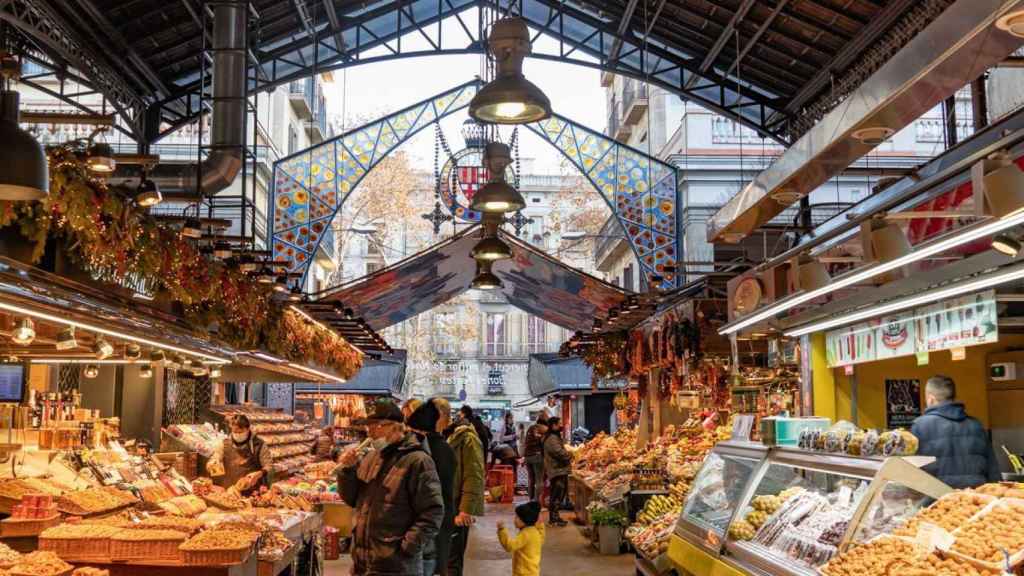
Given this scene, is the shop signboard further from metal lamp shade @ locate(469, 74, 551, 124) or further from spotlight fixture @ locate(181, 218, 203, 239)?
spotlight fixture @ locate(181, 218, 203, 239)

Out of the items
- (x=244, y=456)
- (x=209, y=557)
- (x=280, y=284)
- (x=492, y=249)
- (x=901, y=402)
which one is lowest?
(x=209, y=557)

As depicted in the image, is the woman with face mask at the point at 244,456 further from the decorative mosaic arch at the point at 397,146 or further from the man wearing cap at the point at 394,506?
the decorative mosaic arch at the point at 397,146

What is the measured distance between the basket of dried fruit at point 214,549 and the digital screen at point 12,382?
4276mm

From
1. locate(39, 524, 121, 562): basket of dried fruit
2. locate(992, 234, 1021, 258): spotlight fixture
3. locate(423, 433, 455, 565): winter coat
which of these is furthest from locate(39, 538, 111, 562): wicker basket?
locate(992, 234, 1021, 258): spotlight fixture

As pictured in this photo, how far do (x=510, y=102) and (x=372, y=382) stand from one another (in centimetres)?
2288

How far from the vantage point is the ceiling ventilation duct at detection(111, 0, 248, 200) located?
478 inches

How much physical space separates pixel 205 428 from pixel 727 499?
865cm

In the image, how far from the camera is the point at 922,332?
7.70 metres

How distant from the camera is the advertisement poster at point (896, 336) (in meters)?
7.93

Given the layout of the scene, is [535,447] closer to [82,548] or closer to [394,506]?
[82,548]

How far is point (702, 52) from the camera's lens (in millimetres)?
15359

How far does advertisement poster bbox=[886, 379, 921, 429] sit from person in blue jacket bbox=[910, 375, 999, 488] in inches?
133

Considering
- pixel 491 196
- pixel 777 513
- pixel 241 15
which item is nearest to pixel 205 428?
pixel 241 15

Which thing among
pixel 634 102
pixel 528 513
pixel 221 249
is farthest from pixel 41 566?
pixel 634 102
